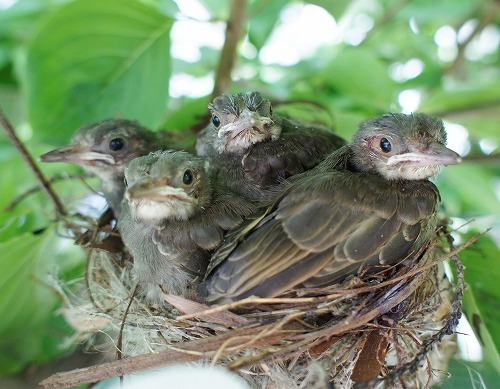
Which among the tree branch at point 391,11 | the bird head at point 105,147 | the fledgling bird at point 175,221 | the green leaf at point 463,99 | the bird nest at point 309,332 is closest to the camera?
the bird nest at point 309,332

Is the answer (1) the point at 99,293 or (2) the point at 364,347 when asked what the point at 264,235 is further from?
(1) the point at 99,293

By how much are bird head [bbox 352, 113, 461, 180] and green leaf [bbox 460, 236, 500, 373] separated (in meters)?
0.39

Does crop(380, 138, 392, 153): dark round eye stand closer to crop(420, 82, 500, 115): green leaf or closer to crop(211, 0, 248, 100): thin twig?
crop(211, 0, 248, 100): thin twig

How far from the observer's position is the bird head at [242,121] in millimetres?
1396

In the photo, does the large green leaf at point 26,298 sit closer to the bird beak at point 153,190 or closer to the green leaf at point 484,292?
the bird beak at point 153,190

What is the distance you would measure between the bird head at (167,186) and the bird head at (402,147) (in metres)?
0.39

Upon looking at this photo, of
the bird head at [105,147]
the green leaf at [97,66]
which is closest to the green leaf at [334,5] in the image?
the green leaf at [97,66]

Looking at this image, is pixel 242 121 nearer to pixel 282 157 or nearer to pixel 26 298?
pixel 282 157

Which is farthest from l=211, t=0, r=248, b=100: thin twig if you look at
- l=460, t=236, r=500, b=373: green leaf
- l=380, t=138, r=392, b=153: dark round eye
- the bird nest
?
l=460, t=236, r=500, b=373: green leaf

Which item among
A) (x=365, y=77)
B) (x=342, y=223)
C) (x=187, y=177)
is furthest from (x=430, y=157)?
(x=365, y=77)

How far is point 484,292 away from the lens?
1.54 metres

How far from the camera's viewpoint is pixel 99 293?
1.54 meters

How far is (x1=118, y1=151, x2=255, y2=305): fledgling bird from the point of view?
125 centimetres

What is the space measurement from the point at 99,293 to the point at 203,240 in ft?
1.41
